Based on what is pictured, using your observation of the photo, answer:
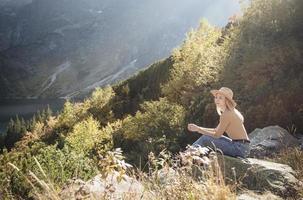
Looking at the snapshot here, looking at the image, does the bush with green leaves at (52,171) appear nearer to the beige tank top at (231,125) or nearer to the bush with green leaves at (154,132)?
the beige tank top at (231,125)

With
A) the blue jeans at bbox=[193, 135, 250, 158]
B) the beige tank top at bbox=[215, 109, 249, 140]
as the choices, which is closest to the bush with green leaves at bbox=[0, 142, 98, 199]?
the blue jeans at bbox=[193, 135, 250, 158]

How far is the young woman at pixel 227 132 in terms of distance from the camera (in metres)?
9.16

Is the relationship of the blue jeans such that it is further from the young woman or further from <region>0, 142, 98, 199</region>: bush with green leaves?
<region>0, 142, 98, 199</region>: bush with green leaves

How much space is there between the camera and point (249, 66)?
73.9 feet

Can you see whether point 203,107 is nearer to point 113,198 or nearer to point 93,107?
point 113,198

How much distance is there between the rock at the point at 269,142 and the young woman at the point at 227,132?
421cm

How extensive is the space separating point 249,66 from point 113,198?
19082 mm

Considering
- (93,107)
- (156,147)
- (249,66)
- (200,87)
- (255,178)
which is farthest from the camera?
(93,107)

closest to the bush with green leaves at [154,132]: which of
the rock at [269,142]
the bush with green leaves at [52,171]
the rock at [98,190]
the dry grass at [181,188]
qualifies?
the rock at [269,142]

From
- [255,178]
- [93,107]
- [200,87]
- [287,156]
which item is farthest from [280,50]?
[93,107]

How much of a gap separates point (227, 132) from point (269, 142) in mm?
5621

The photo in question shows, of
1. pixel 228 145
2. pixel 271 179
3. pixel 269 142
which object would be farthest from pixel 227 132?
pixel 269 142

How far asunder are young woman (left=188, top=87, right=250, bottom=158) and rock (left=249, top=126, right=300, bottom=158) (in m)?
4.21

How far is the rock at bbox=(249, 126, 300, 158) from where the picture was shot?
1370 cm
